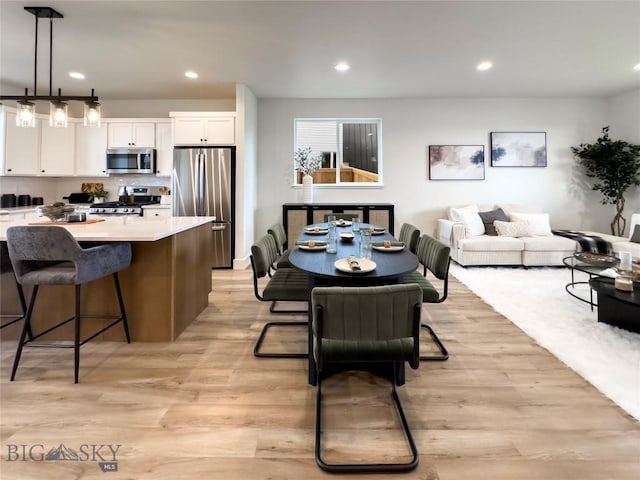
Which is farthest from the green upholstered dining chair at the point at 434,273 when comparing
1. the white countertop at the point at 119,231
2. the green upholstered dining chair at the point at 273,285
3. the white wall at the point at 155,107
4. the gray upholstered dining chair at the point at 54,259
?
the white wall at the point at 155,107

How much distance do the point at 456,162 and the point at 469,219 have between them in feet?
4.03

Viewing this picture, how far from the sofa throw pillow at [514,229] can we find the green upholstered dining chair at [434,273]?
2905mm

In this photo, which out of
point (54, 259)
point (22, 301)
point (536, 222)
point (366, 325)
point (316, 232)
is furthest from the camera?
point (536, 222)

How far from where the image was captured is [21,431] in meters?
1.59

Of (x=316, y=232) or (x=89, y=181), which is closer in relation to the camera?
(x=316, y=232)

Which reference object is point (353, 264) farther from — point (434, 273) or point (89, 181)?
point (89, 181)

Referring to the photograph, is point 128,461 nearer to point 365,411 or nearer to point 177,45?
point 365,411

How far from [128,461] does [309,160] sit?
197 inches

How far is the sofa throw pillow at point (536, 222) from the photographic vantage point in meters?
4.98

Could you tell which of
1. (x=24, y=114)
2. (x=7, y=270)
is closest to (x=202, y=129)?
(x=24, y=114)

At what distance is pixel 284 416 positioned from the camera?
1707 mm

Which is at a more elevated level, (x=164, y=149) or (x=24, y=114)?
(x=164, y=149)

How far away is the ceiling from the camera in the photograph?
2.89 m

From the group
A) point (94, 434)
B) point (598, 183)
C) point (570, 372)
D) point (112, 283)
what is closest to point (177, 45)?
point (112, 283)
